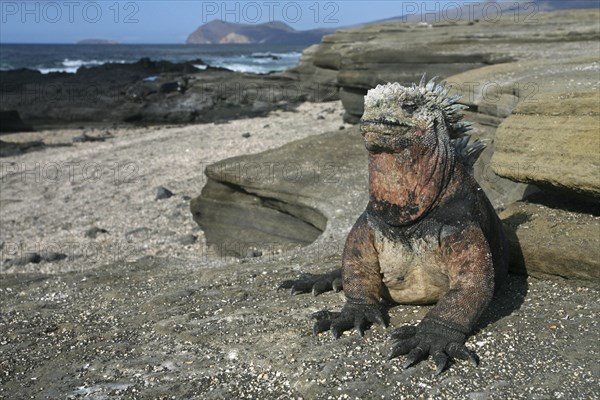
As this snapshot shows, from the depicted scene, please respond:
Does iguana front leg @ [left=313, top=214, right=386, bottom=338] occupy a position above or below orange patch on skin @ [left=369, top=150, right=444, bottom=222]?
below

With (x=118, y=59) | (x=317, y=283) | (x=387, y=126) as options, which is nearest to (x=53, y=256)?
(x=317, y=283)

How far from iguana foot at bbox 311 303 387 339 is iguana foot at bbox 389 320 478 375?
230 millimetres

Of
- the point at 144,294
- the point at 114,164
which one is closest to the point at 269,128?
the point at 114,164

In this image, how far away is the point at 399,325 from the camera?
12.4ft

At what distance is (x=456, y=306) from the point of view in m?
3.47

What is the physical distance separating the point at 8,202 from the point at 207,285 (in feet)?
21.0

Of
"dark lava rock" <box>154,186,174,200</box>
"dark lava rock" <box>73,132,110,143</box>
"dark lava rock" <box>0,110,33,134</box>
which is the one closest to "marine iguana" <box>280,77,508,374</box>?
"dark lava rock" <box>154,186,174,200</box>

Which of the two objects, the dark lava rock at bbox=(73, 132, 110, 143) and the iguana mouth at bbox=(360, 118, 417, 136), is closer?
the iguana mouth at bbox=(360, 118, 417, 136)

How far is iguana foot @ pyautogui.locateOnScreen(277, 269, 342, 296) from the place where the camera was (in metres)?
4.41

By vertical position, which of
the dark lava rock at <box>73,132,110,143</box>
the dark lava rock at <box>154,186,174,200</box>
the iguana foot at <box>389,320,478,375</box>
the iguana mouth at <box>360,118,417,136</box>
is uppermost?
the iguana mouth at <box>360,118,417,136</box>

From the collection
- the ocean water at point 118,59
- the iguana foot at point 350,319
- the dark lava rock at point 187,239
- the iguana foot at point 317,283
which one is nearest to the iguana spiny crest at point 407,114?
the iguana foot at point 350,319

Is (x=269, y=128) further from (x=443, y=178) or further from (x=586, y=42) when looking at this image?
(x=443, y=178)

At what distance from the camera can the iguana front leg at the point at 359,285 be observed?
12.3ft

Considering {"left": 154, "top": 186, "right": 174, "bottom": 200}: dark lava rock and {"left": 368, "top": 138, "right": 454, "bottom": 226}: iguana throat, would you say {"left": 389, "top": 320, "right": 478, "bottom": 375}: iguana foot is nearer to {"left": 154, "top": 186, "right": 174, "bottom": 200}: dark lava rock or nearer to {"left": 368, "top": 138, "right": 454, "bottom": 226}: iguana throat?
{"left": 368, "top": 138, "right": 454, "bottom": 226}: iguana throat
